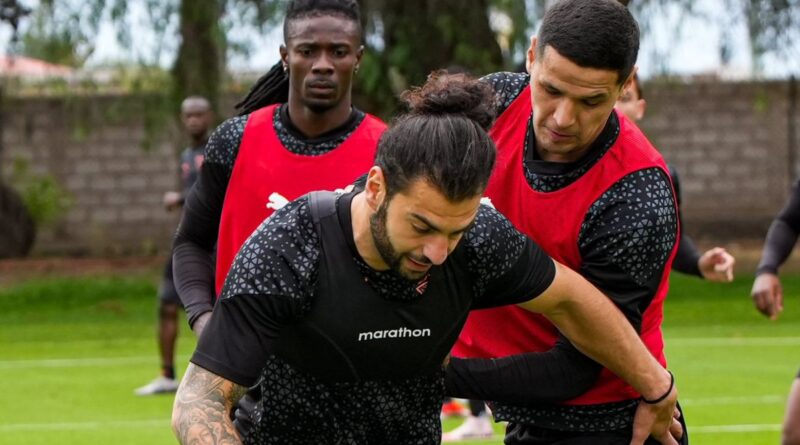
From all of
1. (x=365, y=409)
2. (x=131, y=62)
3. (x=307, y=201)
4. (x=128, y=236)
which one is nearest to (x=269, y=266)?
(x=307, y=201)

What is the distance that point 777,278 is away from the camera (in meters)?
6.86

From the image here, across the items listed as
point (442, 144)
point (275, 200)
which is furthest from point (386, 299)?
point (275, 200)

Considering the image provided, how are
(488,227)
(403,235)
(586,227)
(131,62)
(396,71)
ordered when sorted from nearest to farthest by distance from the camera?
(403,235), (488,227), (586,227), (396,71), (131,62)

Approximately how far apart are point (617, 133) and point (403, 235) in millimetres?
1019

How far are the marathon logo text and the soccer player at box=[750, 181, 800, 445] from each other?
2.87m

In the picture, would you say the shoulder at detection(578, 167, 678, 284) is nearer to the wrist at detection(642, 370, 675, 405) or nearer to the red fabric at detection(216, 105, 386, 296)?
the wrist at detection(642, 370, 675, 405)

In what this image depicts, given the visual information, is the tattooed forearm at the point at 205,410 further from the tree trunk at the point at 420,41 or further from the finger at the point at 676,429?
the tree trunk at the point at 420,41

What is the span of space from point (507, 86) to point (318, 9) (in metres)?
1.30

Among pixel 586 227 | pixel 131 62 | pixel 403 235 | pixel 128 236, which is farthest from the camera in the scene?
pixel 128 236

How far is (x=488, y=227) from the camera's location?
403cm

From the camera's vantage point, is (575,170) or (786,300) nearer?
(575,170)

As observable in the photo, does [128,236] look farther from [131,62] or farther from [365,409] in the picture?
[365,409]

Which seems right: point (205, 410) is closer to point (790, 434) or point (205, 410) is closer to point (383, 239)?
point (383, 239)

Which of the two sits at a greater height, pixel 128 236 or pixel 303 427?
pixel 303 427
